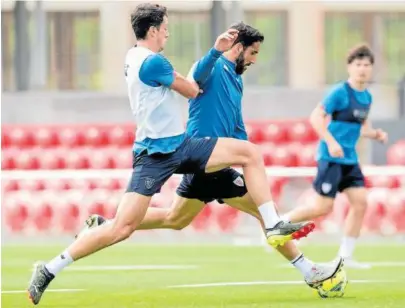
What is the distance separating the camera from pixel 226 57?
11352mm

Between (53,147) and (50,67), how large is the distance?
3.79 m

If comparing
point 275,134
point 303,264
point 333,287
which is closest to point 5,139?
point 275,134

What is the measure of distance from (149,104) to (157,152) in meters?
0.31

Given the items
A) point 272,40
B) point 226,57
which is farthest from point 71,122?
point 226,57

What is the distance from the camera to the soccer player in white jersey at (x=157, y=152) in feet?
34.7

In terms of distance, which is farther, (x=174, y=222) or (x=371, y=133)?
(x=371, y=133)

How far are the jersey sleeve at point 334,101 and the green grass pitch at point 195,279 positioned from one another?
137 centimetres

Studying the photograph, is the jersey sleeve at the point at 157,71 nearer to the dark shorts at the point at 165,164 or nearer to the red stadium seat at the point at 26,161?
the dark shorts at the point at 165,164

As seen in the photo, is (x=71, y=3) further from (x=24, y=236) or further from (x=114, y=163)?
(x=24, y=236)

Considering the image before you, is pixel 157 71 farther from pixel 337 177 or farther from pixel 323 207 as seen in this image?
pixel 323 207

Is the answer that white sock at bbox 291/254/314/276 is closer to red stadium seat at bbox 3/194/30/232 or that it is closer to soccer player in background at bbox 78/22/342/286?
soccer player in background at bbox 78/22/342/286

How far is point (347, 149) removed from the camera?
1391cm

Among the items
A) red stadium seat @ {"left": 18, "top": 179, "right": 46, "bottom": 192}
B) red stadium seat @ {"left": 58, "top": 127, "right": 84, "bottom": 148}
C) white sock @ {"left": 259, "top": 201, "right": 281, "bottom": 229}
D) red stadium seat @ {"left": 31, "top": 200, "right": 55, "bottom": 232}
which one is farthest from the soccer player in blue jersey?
red stadium seat @ {"left": 58, "top": 127, "right": 84, "bottom": 148}

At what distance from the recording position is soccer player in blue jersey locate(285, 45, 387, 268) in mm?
13836
